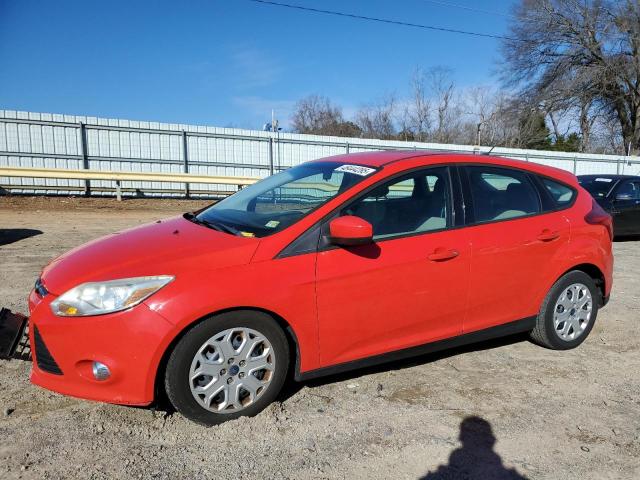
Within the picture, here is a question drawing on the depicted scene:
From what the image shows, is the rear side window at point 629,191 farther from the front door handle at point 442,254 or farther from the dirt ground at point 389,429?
the front door handle at point 442,254

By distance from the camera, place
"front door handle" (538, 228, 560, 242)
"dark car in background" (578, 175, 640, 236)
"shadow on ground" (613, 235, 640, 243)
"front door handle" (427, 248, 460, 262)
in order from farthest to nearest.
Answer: "shadow on ground" (613, 235, 640, 243), "dark car in background" (578, 175, 640, 236), "front door handle" (538, 228, 560, 242), "front door handle" (427, 248, 460, 262)

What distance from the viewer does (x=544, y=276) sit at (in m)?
3.92

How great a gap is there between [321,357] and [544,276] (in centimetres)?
198

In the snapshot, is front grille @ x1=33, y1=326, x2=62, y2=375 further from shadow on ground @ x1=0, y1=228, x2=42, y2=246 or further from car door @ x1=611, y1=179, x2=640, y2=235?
car door @ x1=611, y1=179, x2=640, y2=235

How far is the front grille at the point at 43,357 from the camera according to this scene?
277 centimetres

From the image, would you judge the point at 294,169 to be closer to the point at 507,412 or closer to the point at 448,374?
the point at 448,374

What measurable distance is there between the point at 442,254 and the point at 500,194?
0.89 meters

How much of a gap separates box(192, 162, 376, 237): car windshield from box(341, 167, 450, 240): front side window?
0.18 metres

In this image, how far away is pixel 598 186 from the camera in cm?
977

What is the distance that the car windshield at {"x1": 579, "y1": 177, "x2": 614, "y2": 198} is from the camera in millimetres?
9635

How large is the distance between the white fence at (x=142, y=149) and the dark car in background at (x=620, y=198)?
27.5 ft

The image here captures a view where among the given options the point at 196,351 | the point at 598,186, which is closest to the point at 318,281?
the point at 196,351

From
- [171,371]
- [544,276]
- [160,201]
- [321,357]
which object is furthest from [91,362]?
[160,201]

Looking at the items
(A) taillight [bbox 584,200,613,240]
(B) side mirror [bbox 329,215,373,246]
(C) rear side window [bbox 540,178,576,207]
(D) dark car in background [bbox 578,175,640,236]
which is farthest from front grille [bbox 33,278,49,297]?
(D) dark car in background [bbox 578,175,640,236]
